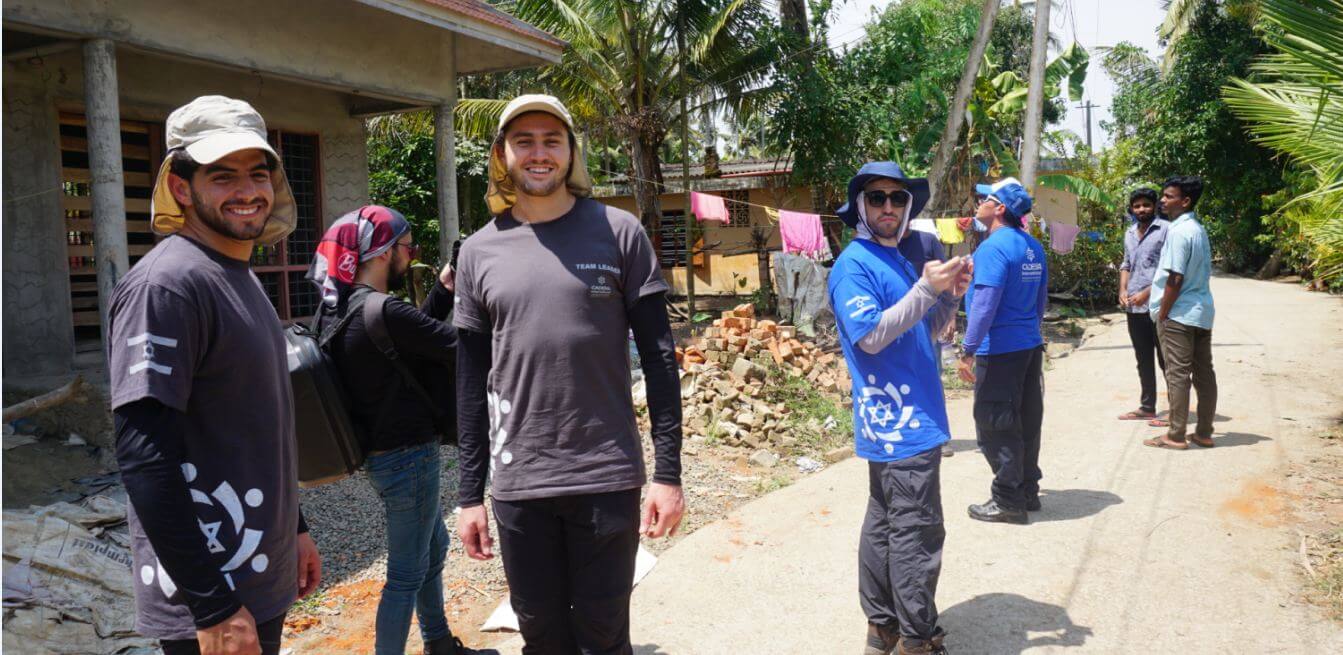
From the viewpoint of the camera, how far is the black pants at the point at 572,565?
255cm

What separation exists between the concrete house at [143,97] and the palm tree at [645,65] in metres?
5.68

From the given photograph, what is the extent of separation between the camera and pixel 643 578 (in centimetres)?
485

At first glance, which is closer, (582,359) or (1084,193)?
(582,359)

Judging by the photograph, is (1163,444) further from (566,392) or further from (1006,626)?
(566,392)

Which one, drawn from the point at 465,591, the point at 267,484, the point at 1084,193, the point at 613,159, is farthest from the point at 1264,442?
the point at 613,159

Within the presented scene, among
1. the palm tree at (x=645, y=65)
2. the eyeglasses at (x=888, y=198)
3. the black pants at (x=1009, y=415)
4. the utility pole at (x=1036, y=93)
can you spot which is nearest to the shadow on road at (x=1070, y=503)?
the black pants at (x=1009, y=415)

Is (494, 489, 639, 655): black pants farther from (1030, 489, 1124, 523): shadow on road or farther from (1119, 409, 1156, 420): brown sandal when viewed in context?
(1119, 409, 1156, 420): brown sandal

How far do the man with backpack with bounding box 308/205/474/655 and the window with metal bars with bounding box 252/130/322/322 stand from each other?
6.94m

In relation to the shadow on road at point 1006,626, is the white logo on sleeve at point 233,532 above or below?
above

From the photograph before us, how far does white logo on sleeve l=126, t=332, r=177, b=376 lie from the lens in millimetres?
1883

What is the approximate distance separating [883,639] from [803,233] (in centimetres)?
1207

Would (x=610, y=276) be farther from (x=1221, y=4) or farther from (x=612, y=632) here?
(x=1221, y=4)

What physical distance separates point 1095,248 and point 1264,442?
1264 centimetres

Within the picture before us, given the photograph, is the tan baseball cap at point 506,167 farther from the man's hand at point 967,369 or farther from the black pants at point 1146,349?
the black pants at point 1146,349
